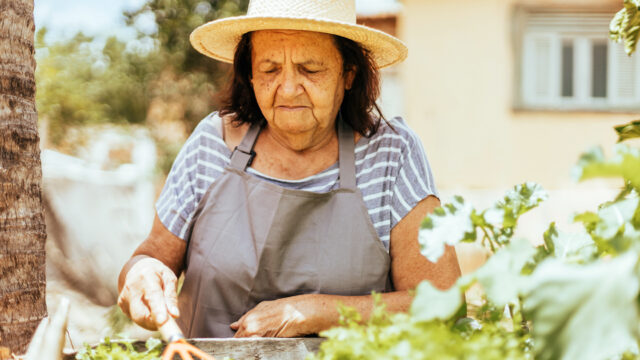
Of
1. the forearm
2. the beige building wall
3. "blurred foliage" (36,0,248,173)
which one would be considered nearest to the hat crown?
the forearm

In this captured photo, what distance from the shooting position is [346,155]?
1.84m

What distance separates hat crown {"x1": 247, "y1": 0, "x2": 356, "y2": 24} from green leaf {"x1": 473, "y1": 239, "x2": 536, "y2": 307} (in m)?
1.07

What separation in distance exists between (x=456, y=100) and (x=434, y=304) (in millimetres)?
7088

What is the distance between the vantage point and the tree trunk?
1.29 metres

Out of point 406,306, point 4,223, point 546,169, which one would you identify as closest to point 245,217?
point 406,306

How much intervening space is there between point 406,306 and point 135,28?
5381 millimetres

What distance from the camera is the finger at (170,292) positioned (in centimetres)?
138

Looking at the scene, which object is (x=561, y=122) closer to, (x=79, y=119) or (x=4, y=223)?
(x=79, y=119)

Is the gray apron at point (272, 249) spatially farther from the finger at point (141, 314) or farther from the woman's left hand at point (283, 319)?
the finger at point (141, 314)

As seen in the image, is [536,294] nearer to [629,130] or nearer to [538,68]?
[629,130]

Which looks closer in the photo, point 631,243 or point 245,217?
point 631,243

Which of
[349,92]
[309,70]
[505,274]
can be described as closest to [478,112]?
[349,92]

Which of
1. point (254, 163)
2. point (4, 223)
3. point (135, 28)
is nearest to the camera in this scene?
point (4, 223)

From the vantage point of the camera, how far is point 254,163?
1873 mm
